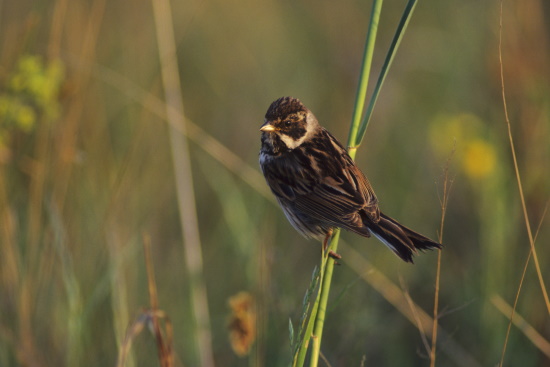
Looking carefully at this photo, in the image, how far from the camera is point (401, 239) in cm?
284

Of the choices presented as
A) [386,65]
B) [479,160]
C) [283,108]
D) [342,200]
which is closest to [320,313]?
[386,65]

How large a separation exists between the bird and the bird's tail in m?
0.01

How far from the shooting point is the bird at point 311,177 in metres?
3.15

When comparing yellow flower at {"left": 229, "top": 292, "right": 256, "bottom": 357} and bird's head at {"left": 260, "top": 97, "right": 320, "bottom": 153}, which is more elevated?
bird's head at {"left": 260, "top": 97, "right": 320, "bottom": 153}

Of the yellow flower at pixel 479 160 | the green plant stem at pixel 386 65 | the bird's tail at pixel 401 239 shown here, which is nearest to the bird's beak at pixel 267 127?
the bird's tail at pixel 401 239

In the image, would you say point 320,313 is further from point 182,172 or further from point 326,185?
point 182,172

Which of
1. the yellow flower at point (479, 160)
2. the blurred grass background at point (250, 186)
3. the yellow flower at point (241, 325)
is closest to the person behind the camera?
the yellow flower at point (241, 325)

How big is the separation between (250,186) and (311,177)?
1152 millimetres

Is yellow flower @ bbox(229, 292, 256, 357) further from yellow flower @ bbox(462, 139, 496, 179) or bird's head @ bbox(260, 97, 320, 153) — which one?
yellow flower @ bbox(462, 139, 496, 179)

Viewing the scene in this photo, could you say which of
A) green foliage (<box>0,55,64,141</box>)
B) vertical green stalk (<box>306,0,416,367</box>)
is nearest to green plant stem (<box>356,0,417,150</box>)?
vertical green stalk (<box>306,0,416,367</box>)

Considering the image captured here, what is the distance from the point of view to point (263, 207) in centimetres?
396

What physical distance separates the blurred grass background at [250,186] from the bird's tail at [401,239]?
213 mm

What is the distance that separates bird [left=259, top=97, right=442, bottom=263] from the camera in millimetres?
3146

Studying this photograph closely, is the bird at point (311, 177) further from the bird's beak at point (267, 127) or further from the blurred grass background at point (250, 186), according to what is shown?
the blurred grass background at point (250, 186)
